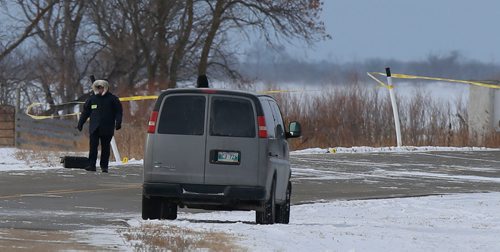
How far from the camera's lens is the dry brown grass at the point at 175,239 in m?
12.9

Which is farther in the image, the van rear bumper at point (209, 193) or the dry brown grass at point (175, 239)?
the van rear bumper at point (209, 193)

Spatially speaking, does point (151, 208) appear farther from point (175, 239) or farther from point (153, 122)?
point (175, 239)

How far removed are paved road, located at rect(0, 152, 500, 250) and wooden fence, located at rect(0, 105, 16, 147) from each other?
19285mm

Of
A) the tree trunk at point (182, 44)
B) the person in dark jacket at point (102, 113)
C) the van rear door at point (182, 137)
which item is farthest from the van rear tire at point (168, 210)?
the tree trunk at point (182, 44)

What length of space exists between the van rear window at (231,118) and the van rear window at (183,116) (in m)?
0.15

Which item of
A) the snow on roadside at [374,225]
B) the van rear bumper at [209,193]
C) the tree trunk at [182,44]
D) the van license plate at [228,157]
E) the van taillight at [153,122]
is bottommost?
the snow on roadside at [374,225]

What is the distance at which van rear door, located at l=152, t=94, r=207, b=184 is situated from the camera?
16969mm

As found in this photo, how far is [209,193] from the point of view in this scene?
1706 cm

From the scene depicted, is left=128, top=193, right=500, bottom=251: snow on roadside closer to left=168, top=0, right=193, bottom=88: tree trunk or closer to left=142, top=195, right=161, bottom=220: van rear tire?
left=142, top=195, right=161, bottom=220: van rear tire

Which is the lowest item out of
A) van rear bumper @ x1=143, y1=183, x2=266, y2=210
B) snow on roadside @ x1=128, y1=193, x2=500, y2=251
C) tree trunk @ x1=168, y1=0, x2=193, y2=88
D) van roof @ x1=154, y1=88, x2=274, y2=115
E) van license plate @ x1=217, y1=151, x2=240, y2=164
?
snow on roadside @ x1=128, y1=193, x2=500, y2=251

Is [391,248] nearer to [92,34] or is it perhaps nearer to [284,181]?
[284,181]

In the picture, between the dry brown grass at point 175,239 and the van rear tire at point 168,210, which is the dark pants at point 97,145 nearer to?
the van rear tire at point 168,210

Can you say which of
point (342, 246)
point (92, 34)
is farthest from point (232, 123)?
point (92, 34)

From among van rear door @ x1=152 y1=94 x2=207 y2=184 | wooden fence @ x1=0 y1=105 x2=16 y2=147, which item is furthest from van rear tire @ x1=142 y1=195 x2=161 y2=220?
wooden fence @ x1=0 y1=105 x2=16 y2=147
